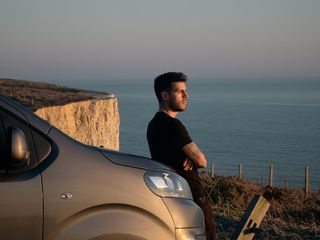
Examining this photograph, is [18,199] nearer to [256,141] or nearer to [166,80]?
[166,80]

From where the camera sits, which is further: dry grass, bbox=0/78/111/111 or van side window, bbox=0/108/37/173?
dry grass, bbox=0/78/111/111

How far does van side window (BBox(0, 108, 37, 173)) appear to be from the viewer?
3.46 metres

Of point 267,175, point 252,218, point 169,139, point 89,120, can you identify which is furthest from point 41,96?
point 169,139

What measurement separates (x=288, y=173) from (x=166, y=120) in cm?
4689

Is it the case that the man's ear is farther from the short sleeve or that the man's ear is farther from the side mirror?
the side mirror

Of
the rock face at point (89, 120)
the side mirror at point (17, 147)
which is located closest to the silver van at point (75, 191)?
the side mirror at point (17, 147)

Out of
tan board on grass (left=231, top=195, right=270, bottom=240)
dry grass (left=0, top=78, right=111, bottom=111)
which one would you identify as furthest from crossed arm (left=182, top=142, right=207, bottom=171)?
dry grass (left=0, top=78, right=111, bottom=111)

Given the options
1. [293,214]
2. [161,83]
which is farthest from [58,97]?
[161,83]

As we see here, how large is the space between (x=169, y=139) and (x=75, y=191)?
1.51 m

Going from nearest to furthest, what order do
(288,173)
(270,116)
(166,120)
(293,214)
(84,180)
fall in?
(84,180), (166,120), (293,214), (288,173), (270,116)

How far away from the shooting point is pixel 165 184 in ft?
13.0

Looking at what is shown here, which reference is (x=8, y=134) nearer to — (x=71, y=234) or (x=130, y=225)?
(x=71, y=234)

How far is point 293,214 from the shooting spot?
1119 centimetres

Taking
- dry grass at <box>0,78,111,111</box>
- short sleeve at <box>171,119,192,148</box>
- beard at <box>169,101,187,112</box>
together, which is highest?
beard at <box>169,101,187,112</box>
